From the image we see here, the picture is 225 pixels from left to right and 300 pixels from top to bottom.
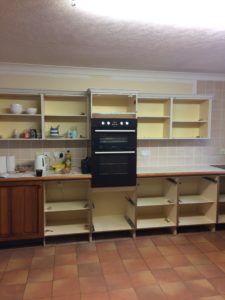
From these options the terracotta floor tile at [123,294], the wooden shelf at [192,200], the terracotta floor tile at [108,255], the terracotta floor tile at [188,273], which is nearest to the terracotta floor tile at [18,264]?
the terracotta floor tile at [108,255]

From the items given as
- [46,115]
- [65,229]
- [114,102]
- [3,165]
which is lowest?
[65,229]

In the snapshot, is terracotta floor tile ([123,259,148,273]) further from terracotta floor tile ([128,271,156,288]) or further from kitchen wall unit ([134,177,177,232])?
kitchen wall unit ([134,177,177,232])

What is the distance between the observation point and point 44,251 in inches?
122

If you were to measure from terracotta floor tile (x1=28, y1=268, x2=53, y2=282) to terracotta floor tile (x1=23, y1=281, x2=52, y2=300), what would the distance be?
0.07 m

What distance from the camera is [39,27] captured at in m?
2.22

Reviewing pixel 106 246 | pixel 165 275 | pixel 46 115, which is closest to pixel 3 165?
pixel 46 115

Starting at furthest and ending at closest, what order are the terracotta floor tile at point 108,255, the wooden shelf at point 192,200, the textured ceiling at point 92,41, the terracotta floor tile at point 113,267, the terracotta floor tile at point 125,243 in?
1. the wooden shelf at point 192,200
2. the terracotta floor tile at point 125,243
3. the terracotta floor tile at point 108,255
4. the terracotta floor tile at point 113,267
5. the textured ceiling at point 92,41

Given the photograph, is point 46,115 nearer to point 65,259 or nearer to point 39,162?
point 39,162

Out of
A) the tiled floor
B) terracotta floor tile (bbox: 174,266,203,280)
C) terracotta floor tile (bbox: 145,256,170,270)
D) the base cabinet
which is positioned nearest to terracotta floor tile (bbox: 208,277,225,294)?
the tiled floor

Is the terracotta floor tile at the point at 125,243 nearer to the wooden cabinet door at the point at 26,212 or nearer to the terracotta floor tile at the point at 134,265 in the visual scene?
the terracotta floor tile at the point at 134,265

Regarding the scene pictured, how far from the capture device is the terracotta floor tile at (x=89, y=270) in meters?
2.60

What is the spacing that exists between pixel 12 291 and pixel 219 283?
1.99m

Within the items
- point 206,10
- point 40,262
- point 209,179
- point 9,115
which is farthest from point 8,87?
point 209,179

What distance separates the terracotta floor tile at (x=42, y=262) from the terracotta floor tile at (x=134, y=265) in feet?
2.75
